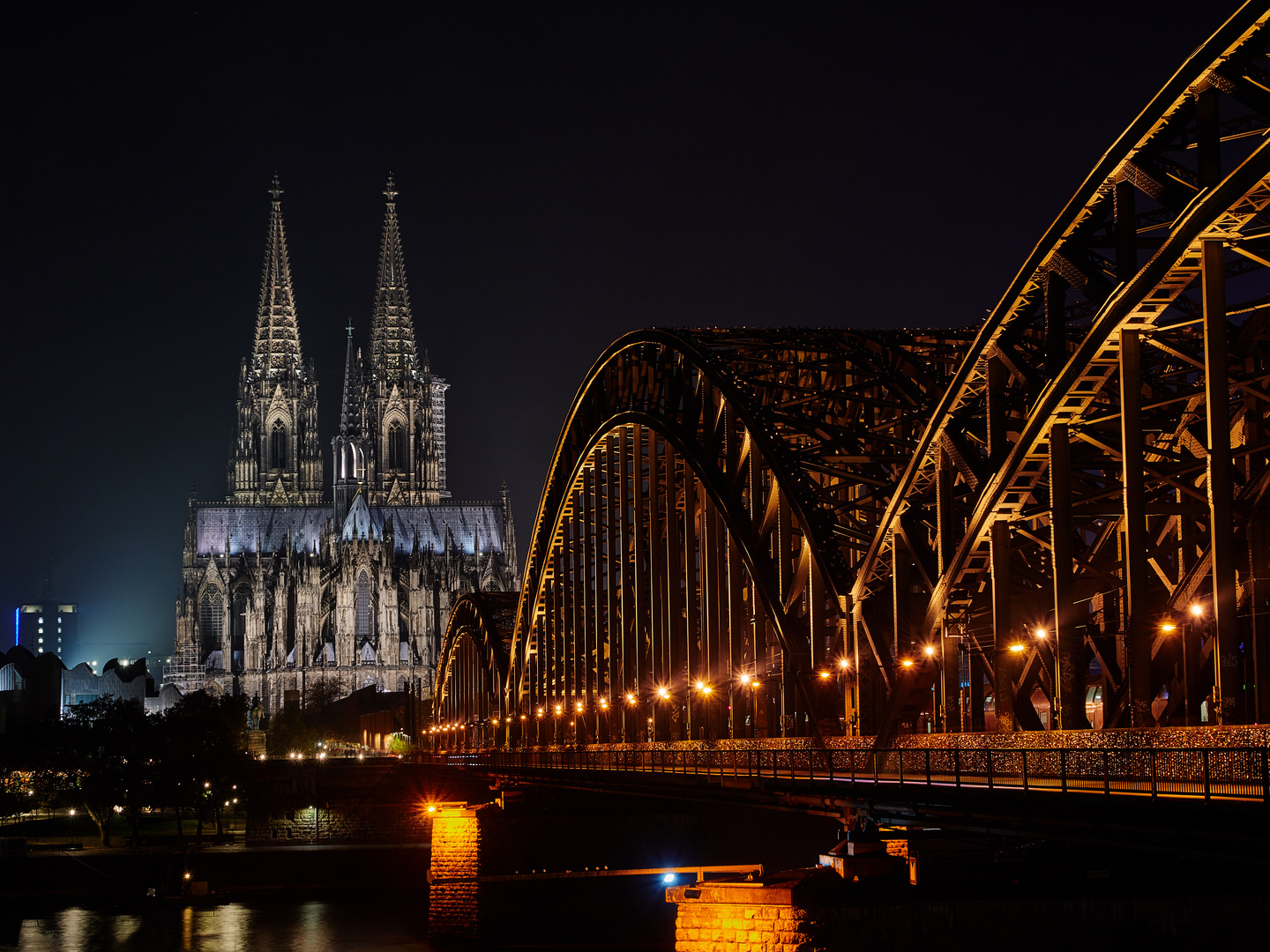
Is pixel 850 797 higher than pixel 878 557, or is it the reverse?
pixel 878 557

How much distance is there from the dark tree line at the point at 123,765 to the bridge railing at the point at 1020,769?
241 feet

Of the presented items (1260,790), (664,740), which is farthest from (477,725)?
(1260,790)

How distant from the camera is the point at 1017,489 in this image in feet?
89.0

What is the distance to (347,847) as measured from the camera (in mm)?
91562

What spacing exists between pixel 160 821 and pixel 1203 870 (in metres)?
97.2

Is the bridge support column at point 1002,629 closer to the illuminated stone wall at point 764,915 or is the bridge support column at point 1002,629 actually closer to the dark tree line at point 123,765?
the illuminated stone wall at point 764,915

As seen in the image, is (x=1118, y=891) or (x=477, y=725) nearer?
(x=1118, y=891)

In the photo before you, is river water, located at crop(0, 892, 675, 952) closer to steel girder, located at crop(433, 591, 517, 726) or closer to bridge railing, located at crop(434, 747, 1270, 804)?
steel girder, located at crop(433, 591, 517, 726)

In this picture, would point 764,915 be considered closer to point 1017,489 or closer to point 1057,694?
point 1057,694

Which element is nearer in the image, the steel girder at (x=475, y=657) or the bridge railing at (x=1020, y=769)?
the bridge railing at (x=1020, y=769)

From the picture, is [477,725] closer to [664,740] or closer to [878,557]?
[664,740]

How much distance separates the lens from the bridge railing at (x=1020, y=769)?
18.2 metres

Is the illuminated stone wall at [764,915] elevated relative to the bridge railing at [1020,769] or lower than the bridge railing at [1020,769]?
lower

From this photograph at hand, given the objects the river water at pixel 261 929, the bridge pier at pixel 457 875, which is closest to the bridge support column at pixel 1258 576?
the river water at pixel 261 929
